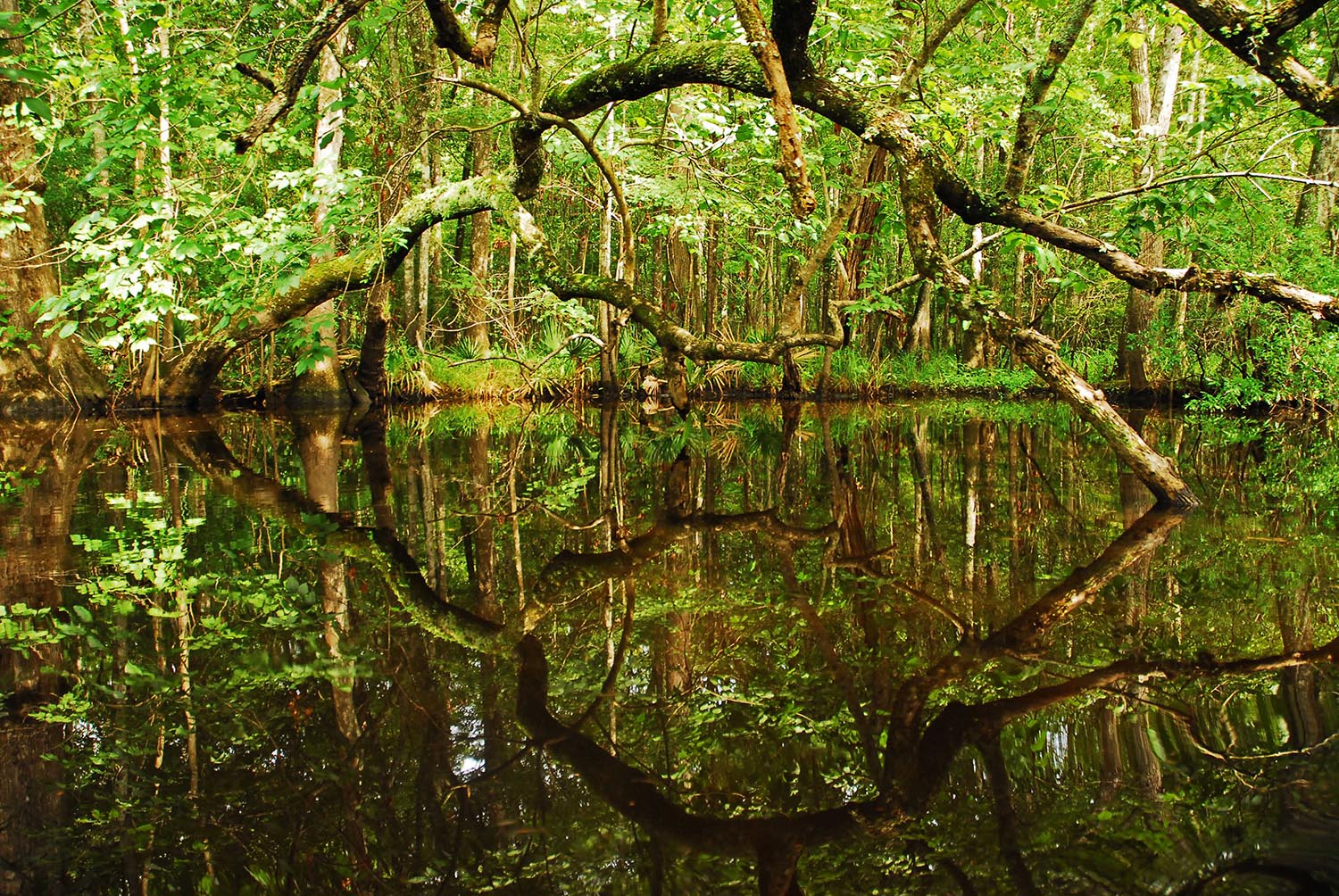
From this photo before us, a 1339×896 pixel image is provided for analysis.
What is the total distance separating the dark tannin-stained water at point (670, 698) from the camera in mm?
1598

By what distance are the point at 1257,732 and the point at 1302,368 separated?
11823mm

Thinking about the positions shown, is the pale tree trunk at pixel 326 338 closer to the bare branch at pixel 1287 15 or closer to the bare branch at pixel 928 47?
the bare branch at pixel 928 47

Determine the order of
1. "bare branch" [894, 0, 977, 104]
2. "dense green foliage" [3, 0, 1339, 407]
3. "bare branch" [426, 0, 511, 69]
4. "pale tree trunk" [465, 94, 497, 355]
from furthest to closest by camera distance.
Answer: "pale tree trunk" [465, 94, 497, 355], "bare branch" [894, 0, 977, 104], "bare branch" [426, 0, 511, 69], "dense green foliage" [3, 0, 1339, 407]

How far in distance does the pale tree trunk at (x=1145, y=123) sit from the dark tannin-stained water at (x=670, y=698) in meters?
9.24

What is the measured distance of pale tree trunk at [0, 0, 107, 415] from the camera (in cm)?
1081

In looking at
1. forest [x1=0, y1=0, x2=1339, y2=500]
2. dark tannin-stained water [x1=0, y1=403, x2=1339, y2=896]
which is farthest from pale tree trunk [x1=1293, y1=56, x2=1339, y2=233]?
dark tannin-stained water [x1=0, y1=403, x2=1339, y2=896]

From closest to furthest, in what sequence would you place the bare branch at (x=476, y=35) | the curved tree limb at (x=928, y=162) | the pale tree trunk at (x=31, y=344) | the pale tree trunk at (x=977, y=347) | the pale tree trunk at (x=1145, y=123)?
the curved tree limb at (x=928, y=162) < the bare branch at (x=476, y=35) < the pale tree trunk at (x=31, y=344) < the pale tree trunk at (x=1145, y=123) < the pale tree trunk at (x=977, y=347)

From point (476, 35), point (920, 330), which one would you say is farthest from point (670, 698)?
point (920, 330)

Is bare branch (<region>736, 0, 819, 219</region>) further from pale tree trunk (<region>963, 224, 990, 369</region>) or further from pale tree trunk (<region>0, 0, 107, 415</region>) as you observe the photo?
pale tree trunk (<region>963, 224, 990, 369</region>)

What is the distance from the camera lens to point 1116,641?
8.73 feet

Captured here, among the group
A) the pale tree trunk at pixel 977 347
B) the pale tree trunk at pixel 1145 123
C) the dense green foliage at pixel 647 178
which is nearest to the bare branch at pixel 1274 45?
the dense green foliage at pixel 647 178

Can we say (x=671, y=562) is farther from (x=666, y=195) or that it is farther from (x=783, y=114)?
(x=666, y=195)

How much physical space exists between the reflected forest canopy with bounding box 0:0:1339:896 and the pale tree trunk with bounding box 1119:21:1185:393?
0.73ft

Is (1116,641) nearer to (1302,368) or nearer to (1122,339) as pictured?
(1302,368)
